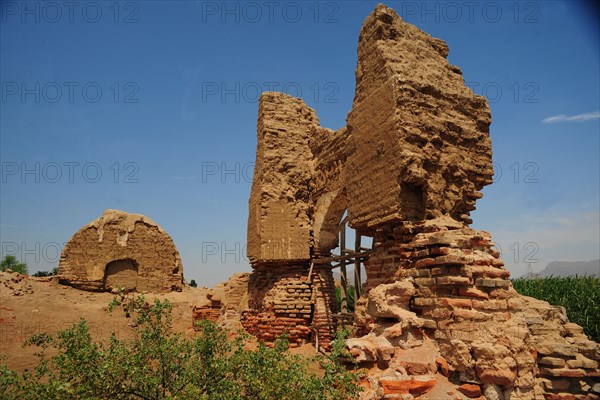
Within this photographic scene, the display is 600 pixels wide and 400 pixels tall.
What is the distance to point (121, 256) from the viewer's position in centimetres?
1756

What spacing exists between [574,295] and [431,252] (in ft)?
39.3

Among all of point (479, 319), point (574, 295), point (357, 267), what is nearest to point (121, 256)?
point (357, 267)

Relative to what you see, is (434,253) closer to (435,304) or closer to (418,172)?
(435,304)

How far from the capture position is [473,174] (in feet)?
20.4

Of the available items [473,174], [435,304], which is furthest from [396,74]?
[435,304]

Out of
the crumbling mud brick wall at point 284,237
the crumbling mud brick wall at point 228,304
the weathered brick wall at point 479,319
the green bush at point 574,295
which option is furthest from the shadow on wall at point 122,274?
the green bush at point 574,295

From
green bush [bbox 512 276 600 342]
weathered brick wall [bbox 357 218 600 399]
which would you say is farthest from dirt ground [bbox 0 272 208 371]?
green bush [bbox 512 276 600 342]

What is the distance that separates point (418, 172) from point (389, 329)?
2.07m

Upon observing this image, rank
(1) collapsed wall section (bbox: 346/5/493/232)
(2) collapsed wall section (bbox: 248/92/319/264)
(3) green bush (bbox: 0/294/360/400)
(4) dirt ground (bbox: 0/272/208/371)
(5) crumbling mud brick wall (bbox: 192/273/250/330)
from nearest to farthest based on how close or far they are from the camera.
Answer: (3) green bush (bbox: 0/294/360/400), (1) collapsed wall section (bbox: 346/5/493/232), (2) collapsed wall section (bbox: 248/92/319/264), (5) crumbling mud brick wall (bbox: 192/273/250/330), (4) dirt ground (bbox: 0/272/208/371)

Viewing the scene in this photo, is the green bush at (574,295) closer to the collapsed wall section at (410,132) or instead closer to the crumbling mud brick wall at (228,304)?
the collapsed wall section at (410,132)

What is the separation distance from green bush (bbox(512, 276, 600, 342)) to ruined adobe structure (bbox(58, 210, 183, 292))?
46.9ft

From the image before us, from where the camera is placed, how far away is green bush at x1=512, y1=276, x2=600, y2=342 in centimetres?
1197

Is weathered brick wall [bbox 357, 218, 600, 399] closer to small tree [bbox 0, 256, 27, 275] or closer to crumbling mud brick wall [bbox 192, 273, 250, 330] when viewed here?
crumbling mud brick wall [bbox 192, 273, 250, 330]

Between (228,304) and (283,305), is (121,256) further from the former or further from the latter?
(283,305)
